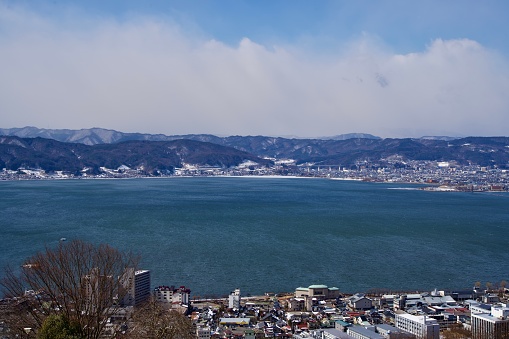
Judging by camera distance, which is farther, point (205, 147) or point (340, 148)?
point (340, 148)

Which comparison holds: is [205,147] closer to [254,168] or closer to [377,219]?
[254,168]

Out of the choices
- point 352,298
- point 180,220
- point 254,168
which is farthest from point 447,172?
point 352,298

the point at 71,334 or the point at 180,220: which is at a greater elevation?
the point at 71,334

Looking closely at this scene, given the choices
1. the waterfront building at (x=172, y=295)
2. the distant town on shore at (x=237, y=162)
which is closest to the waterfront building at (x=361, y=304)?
the waterfront building at (x=172, y=295)

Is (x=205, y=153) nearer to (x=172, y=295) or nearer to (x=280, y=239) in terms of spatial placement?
(x=280, y=239)

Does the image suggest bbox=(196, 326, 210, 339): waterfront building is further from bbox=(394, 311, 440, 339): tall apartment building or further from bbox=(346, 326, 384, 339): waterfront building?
bbox=(394, 311, 440, 339): tall apartment building

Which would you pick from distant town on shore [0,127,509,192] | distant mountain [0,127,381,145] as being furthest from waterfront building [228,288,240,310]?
distant mountain [0,127,381,145]
